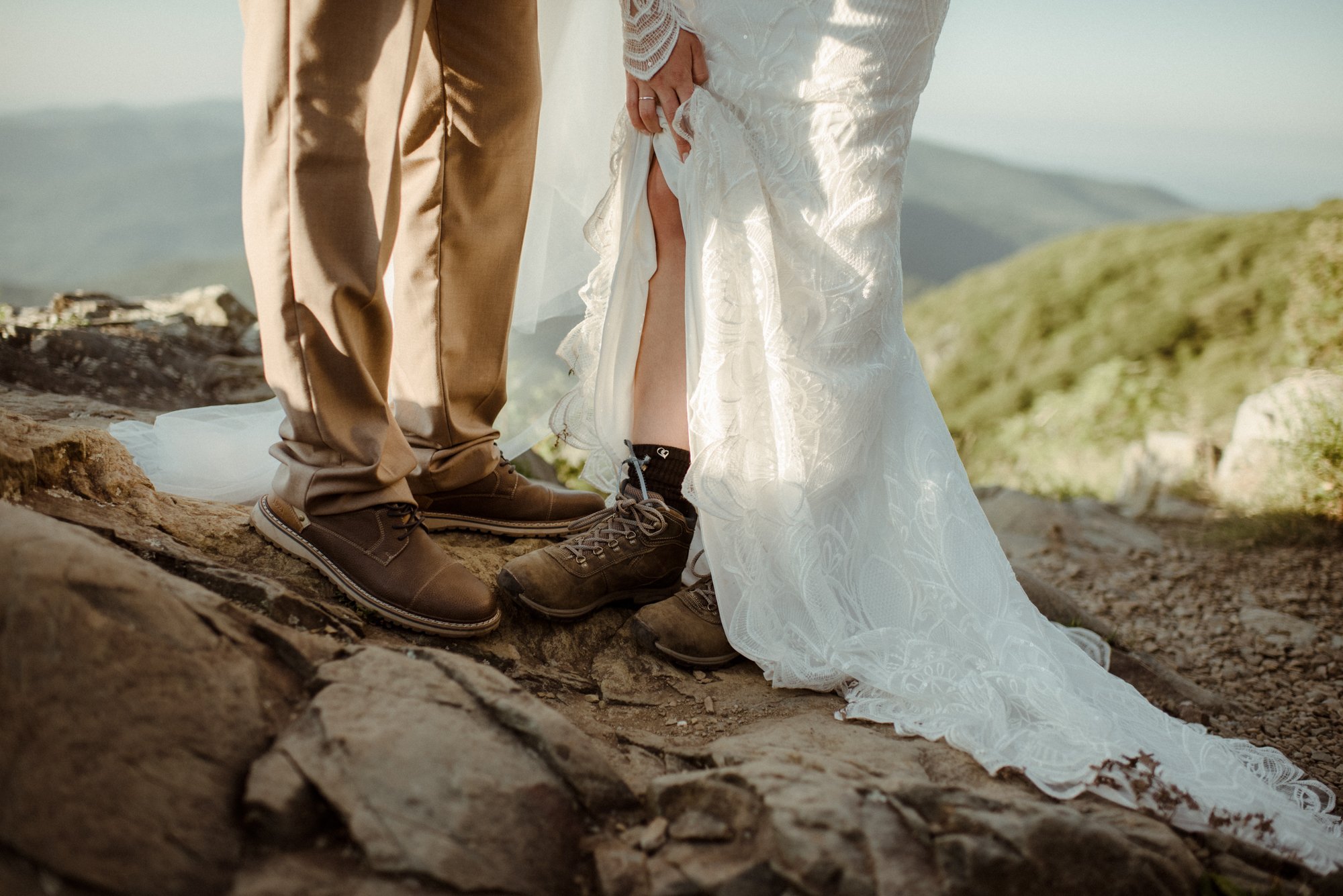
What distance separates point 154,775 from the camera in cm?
109

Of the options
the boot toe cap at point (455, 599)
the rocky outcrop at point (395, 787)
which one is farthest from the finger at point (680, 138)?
the rocky outcrop at point (395, 787)

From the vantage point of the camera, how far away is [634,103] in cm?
201

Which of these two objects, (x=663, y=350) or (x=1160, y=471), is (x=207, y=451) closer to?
(x=663, y=350)

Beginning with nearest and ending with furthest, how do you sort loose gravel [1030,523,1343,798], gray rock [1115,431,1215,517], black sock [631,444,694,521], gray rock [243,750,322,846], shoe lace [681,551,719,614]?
gray rock [243,750,322,846] → shoe lace [681,551,719,614] → black sock [631,444,694,521] → loose gravel [1030,523,1343,798] → gray rock [1115,431,1215,517]

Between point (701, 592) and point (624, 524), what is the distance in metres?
0.25

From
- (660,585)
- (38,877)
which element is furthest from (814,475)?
(38,877)

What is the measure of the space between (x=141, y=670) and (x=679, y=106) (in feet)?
4.90

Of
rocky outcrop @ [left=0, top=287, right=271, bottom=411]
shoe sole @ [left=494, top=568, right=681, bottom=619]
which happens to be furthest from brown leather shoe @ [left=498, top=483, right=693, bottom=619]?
rocky outcrop @ [left=0, top=287, right=271, bottom=411]

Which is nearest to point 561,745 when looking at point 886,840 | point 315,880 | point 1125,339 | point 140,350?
point 315,880

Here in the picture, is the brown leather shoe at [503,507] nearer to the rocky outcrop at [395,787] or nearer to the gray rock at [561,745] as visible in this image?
the rocky outcrop at [395,787]

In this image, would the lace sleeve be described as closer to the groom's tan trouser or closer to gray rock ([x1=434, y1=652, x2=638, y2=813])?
the groom's tan trouser

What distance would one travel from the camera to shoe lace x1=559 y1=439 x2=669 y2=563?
80.9 inches

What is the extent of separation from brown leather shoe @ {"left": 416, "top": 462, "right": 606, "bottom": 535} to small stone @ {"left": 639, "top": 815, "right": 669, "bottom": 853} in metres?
1.15

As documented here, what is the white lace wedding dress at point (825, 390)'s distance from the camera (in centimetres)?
184
